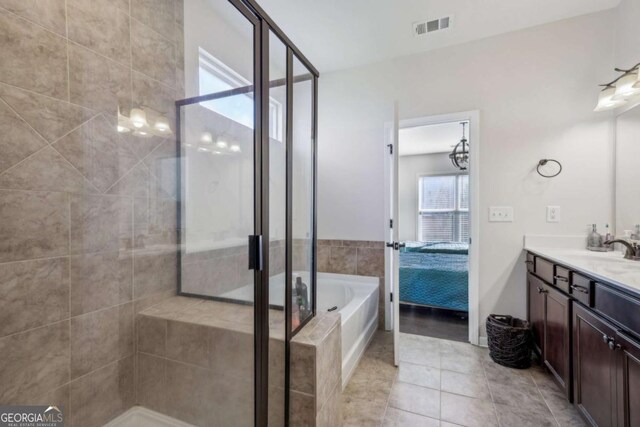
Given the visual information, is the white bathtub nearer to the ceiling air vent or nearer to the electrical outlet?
the electrical outlet

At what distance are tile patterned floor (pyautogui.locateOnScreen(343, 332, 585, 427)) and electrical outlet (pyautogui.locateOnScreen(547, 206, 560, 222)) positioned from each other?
1.19 metres

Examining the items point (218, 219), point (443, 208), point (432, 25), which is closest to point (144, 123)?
point (218, 219)

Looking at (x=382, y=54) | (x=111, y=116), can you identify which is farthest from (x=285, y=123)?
(x=382, y=54)

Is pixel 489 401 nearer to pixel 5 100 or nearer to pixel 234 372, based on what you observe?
pixel 234 372

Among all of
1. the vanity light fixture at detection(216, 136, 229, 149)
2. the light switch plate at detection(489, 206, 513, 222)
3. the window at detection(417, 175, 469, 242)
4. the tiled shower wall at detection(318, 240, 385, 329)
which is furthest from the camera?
the window at detection(417, 175, 469, 242)

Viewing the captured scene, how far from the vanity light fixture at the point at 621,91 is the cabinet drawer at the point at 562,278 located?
1274 mm

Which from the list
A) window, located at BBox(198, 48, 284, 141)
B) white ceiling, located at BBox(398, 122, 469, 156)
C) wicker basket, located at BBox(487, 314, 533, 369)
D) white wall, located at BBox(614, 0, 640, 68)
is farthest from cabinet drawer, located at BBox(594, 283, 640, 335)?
white ceiling, located at BBox(398, 122, 469, 156)

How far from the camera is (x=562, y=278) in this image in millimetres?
1697

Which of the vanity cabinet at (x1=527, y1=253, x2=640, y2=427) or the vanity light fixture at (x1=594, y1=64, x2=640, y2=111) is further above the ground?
the vanity light fixture at (x1=594, y1=64, x2=640, y2=111)

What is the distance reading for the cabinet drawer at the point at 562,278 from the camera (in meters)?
1.63

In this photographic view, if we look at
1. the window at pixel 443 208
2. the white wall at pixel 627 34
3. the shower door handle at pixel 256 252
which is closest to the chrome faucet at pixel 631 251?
the white wall at pixel 627 34

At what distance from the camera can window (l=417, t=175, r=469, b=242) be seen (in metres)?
6.03

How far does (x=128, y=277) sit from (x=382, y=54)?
282 centimetres

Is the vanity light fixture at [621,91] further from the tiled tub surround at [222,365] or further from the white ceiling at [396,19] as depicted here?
the tiled tub surround at [222,365]
